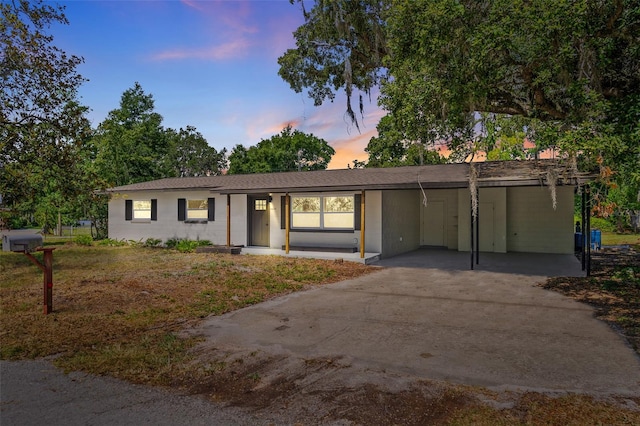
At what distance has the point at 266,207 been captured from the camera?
16891 millimetres

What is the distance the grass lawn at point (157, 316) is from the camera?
141 inches

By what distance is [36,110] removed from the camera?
8914 mm

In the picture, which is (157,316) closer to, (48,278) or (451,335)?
(48,278)

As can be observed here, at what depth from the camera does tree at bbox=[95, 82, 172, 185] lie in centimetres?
2416

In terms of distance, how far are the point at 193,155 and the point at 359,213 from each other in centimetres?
4177

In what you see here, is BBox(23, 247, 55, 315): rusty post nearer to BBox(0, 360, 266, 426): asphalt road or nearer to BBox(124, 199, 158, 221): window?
BBox(0, 360, 266, 426): asphalt road

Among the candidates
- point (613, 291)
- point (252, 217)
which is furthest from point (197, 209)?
point (613, 291)

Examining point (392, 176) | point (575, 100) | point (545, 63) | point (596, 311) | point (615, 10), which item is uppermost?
point (615, 10)

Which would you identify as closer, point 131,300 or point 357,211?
point 131,300

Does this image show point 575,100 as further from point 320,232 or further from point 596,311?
point 320,232

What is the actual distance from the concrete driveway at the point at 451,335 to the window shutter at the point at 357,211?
5.44 meters

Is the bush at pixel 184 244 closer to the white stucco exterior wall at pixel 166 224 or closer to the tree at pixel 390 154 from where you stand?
the white stucco exterior wall at pixel 166 224

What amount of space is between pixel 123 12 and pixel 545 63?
1133cm

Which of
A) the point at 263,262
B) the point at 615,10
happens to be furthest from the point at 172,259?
the point at 615,10
